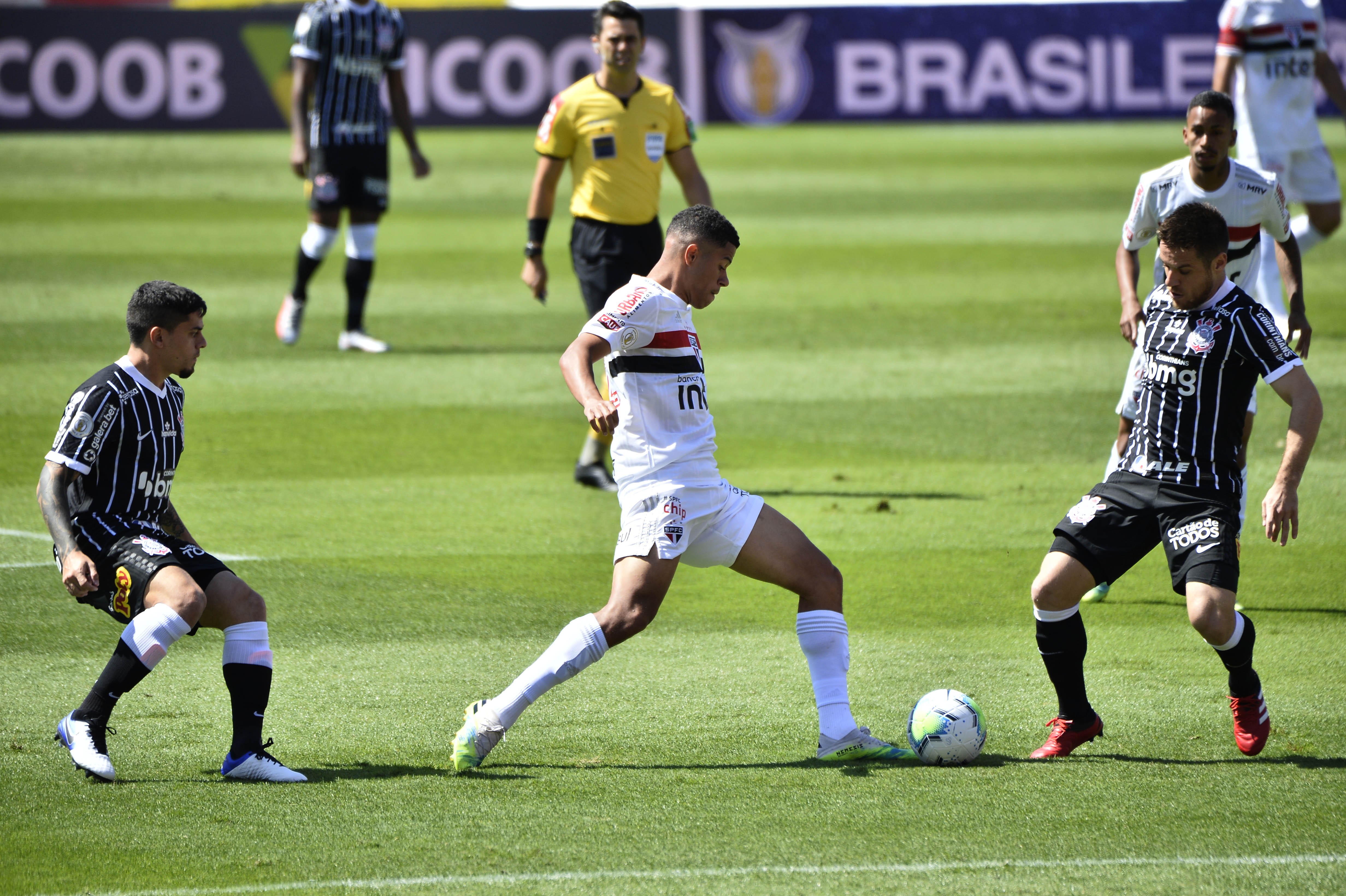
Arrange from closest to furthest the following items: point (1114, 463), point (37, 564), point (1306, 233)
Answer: point (1114, 463), point (37, 564), point (1306, 233)

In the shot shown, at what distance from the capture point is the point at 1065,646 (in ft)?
16.8

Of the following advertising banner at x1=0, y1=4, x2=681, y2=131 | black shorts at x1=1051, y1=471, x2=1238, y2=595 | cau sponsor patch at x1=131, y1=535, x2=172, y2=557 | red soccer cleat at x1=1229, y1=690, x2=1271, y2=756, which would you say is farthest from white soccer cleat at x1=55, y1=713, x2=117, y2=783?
advertising banner at x1=0, y1=4, x2=681, y2=131

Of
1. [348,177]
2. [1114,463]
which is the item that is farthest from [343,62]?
[1114,463]

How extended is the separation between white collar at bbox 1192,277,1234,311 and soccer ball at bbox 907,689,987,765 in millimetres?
1477

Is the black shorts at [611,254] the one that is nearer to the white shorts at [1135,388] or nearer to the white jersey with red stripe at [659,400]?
the white shorts at [1135,388]

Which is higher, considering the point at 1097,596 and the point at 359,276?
the point at 359,276

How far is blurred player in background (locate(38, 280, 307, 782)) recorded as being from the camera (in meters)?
4.77

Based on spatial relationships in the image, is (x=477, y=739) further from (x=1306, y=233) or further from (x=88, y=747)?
(x=1306, y=233)

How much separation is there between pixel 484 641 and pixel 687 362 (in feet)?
5.85

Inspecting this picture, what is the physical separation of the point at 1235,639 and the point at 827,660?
125cm

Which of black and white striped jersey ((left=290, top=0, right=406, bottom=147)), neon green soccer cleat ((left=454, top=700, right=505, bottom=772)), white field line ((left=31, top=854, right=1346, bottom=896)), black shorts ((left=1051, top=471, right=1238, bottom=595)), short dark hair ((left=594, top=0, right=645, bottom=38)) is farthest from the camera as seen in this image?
black and white striped jersey ((left=290, top=0, right=406, bottom=147))

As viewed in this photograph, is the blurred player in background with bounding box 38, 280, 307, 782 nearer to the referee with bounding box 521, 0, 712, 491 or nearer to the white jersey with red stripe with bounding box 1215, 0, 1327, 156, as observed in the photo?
the referee with bounding box 521, 0, 712, 491

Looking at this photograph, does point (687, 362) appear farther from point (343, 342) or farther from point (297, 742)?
point (343, 342)

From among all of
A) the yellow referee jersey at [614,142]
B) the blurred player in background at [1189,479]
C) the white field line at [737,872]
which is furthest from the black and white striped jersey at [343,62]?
the white field line at [737,872]
